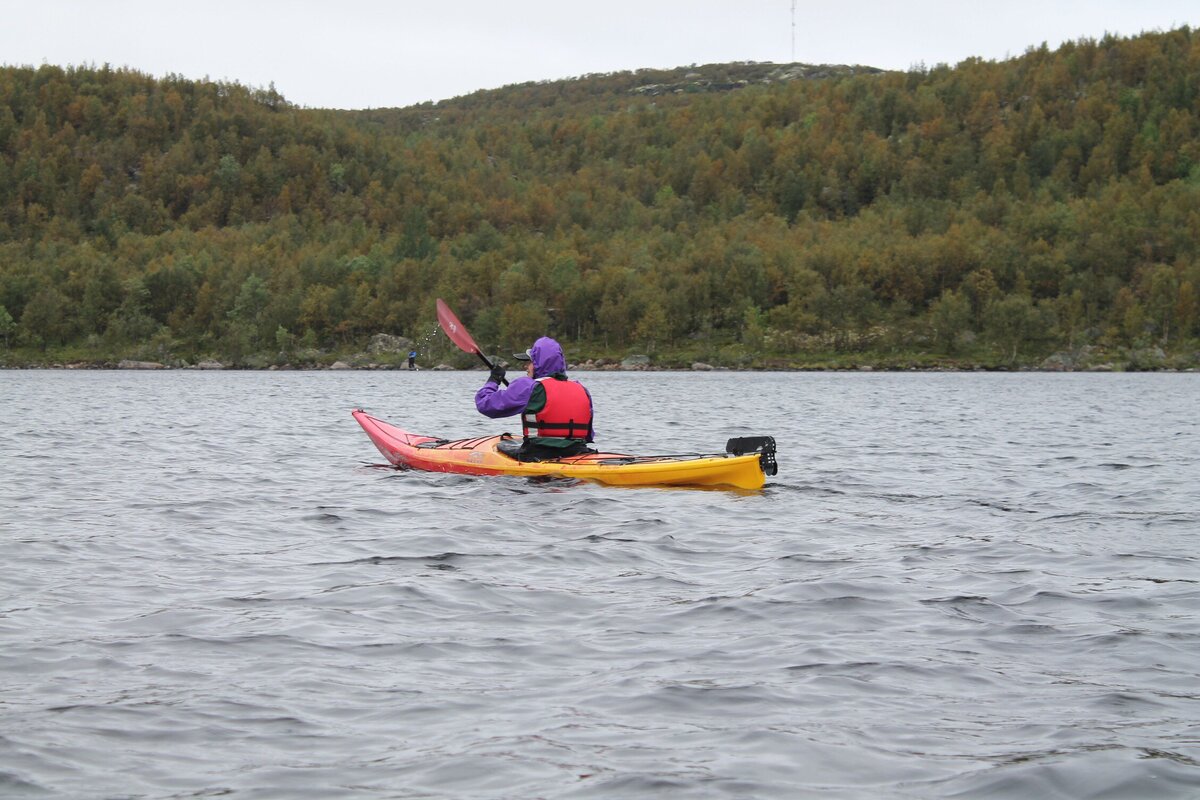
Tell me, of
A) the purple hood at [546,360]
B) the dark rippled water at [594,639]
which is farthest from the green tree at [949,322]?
the purple hood at [546,360]

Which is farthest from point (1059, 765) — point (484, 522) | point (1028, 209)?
point (1028, 209)

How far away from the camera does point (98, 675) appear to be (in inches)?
255

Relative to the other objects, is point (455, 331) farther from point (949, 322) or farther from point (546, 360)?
point (949, 322)

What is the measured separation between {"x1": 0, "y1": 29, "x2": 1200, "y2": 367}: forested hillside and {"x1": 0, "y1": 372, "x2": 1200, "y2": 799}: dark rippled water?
301 feet

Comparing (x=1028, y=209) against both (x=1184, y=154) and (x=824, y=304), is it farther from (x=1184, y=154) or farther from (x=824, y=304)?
(x=824, y=304)

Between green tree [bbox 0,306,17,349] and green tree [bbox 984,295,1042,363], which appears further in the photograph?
green tree [bbox 0,306,17,349]

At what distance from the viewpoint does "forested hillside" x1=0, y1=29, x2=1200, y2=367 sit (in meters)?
111

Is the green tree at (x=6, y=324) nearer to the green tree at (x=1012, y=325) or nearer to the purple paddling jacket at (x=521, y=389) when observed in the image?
the green tree at (x=1012, y=325)

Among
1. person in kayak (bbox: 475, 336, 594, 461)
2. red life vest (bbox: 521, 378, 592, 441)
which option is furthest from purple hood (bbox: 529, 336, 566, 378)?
red life vest (bbox: 521, 378, 592, 441)

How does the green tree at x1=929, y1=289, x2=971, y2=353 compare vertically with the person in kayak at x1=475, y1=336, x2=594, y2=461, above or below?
Answer: above

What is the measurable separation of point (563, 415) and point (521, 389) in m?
0.76

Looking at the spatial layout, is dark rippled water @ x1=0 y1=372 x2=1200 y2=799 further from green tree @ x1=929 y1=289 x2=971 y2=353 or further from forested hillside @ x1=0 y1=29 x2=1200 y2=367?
green tree @ x1=929 y1=289 x2=971 y2=353

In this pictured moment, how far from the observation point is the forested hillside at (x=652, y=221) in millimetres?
110625

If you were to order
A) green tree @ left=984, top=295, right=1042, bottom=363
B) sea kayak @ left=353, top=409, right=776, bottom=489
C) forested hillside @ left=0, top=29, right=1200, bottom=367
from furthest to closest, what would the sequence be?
forested hillside @ left=0, top=29, right=1200, bottom=367
green tree @ left=984, top=295, right=1042, bottom=363
sea kayak @ left=353, top=409, right=776, bottom=489
